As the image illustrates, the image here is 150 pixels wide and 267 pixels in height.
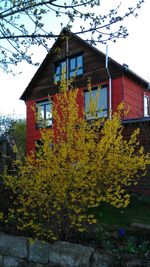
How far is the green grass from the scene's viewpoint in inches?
277

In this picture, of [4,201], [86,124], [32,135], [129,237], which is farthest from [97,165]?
[32,135]

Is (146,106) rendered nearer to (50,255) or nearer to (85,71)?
(85,71)

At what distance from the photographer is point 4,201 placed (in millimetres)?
6508

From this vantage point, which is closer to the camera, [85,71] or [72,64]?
[85,71]

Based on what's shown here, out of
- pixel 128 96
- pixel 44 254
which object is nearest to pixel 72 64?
pixel 128 96

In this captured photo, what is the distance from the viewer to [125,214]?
26.6ft

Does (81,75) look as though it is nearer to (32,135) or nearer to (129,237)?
(32,135)

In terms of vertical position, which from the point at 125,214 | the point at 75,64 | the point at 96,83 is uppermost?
the point at 75,64

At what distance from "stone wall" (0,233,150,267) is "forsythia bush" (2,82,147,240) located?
0.67ft

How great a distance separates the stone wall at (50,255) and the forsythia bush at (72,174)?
20cm

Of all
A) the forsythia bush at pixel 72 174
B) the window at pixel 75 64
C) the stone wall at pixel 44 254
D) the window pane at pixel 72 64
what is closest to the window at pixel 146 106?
the window at pixel 75 64

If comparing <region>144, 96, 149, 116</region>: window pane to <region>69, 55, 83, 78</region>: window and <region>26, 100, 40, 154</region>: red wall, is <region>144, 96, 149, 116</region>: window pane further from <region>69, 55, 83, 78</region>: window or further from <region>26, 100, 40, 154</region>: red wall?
<region>26, 100, 40, 154</region>: red wall

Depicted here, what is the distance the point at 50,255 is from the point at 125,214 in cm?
393

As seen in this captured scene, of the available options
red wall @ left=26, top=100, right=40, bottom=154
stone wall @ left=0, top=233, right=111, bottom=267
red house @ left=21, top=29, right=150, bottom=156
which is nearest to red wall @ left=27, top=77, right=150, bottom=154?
red house @ left=21, top=29, right=150, bottom=156
